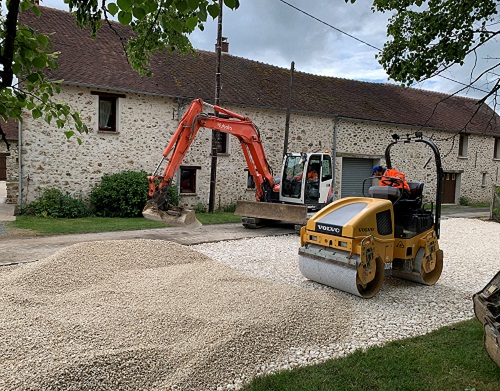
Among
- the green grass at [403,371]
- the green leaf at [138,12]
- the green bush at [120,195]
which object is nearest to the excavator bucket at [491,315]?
the green grass at [403,371]

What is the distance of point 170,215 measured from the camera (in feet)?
31.8

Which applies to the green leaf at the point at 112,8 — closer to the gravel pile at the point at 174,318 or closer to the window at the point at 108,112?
the gravel pile at the point at 174,318

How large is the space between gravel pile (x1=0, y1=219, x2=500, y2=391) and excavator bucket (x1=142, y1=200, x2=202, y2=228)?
5.04 ft

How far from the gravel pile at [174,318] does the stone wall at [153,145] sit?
7543 millimetres

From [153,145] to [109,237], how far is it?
20.1 feet

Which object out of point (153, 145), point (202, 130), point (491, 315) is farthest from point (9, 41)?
point (202, 130)

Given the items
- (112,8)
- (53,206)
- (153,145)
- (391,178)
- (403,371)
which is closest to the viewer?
(112,8)

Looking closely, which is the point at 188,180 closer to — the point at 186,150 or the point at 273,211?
the point at 273,211

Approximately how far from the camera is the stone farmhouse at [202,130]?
48.0ft

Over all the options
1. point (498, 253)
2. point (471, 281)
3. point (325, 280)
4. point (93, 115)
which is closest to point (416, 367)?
point (325, 280)

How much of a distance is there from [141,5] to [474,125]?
28229 millimetres

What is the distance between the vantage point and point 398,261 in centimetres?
705

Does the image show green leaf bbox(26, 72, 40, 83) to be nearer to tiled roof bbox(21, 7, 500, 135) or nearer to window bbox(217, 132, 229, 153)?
tiled roof bbox(21, 7, 500, 135)

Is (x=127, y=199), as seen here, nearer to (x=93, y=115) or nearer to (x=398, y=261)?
(x=93, y=115)
